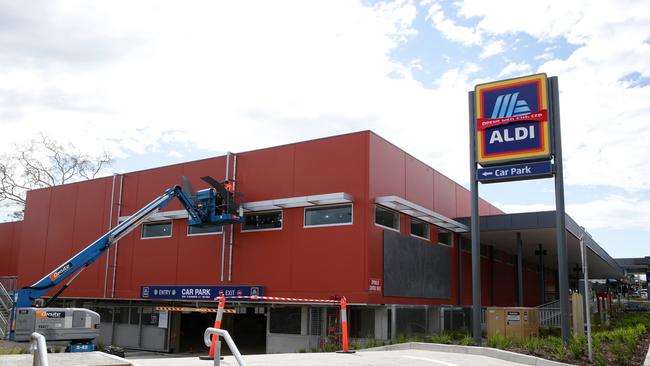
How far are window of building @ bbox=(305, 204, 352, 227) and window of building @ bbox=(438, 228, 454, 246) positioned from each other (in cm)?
Answer: 671

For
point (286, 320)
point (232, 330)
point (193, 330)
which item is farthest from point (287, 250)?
point (232, 330)

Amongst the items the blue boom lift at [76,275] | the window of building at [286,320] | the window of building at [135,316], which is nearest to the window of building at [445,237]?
the window of building at [286,320]

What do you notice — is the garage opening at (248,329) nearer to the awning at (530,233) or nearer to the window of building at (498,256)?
the awning at (530,233)

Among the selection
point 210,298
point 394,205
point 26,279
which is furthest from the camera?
point 26,279

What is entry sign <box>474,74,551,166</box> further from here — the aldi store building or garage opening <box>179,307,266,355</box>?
garage opening <box>179,307,266,355</box>

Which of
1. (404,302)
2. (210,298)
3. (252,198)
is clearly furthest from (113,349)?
(404,302)

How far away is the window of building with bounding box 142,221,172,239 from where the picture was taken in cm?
2492

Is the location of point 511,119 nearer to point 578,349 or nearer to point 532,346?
point 532,346

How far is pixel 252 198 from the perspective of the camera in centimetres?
2206

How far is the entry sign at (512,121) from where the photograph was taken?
1784 cm

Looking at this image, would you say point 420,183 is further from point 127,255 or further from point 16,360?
point 16,360

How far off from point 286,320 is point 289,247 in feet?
8.61

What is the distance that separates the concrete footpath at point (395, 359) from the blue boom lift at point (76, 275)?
243 inches

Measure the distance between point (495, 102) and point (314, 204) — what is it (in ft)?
22.3
